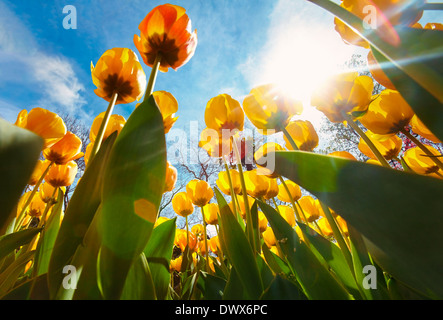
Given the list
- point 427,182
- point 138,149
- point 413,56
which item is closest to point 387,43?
point 413,56

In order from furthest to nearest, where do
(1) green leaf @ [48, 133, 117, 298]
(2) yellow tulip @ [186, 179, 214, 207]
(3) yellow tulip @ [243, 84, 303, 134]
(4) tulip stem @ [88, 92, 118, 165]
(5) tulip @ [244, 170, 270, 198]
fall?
(2) yellow tulip @ [186, 179, 214, 207] → (5) tulip @ [244, 170, 270, 198] → (3) yellow tulip @ [243, 84, 303, 134] → (4) tulip stem @ [88, 92, 118, 165] → (1) green leaf @ [48, 133, 117, 298]

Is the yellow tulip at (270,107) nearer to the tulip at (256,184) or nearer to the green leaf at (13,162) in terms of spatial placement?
the tulip at (256,184)

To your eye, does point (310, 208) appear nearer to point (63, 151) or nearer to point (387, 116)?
point (387, 116)

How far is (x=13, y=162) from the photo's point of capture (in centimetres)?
13

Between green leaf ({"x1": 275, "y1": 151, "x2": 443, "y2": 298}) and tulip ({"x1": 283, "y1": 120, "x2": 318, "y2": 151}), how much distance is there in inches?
24.9

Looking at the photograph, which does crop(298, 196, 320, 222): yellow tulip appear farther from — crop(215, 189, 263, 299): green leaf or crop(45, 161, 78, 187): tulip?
crop(45, 161, 78, 187): tulip

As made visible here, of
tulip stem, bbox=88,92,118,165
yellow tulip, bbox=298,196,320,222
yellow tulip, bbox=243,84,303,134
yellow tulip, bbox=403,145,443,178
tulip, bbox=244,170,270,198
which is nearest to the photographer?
tulip stem, bbox=88,92,118,165

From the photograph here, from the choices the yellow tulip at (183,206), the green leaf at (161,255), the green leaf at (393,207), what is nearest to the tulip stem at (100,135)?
the green leaf at (161,255)

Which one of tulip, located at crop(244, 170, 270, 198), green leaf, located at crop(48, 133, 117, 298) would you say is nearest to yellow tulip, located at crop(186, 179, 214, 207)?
tulip, located at crop(244, 170, 270, 198)

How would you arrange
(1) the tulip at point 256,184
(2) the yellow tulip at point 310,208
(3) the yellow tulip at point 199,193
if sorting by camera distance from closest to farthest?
(1) the tulip at point 256,184, (3) the yellow tulip at point 199,193, (2) the yellow tulip at point 310,208

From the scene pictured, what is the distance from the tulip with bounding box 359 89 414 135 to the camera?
611 mm

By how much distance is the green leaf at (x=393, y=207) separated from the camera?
0.20m

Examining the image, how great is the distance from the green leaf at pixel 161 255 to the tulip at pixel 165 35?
36 centimetres

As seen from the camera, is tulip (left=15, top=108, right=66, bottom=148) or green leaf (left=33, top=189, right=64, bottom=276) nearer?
green leaf (left=33, top=189, right=64, bottom=276)
